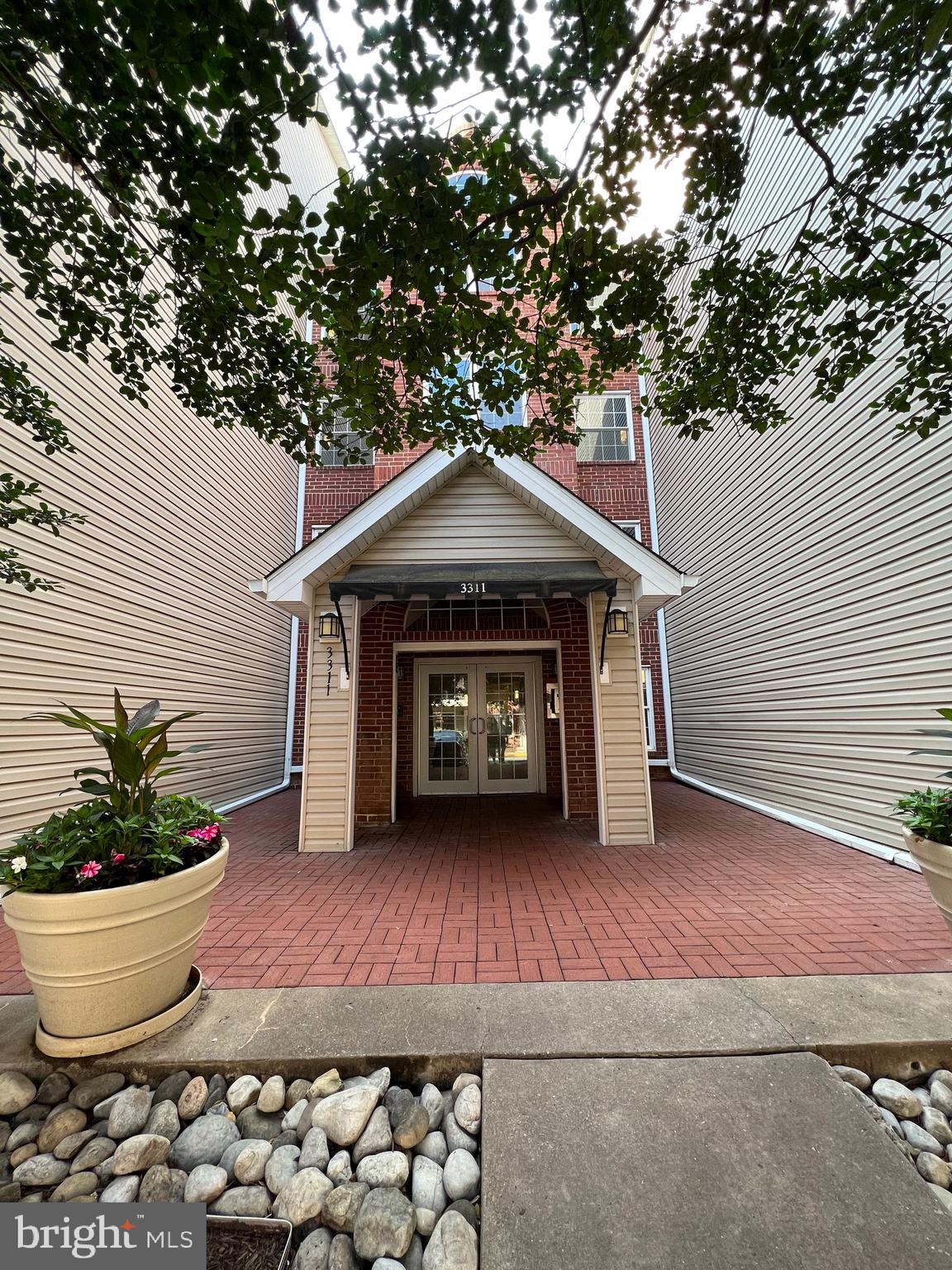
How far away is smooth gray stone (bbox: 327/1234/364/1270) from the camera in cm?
135

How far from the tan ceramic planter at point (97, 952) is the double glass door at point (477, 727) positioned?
5899mm

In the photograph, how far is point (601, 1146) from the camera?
157cm

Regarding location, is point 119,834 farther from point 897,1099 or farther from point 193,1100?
point 897,1099

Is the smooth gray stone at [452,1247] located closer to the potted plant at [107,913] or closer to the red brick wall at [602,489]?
the potted plant at [107,913]

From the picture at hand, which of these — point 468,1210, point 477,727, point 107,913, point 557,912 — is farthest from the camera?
point 477,727

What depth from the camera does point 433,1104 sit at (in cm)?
184

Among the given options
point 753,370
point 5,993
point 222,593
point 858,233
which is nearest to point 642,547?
point 753,370

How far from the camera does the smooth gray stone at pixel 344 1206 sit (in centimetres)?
146

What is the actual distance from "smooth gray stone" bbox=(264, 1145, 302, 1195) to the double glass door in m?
6.33

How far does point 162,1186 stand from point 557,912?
2.43m

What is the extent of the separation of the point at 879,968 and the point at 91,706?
636cm

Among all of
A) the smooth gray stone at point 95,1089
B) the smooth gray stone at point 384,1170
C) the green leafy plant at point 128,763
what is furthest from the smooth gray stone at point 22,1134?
the smooth gray stone at point 384,1170

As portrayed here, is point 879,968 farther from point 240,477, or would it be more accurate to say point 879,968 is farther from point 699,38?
point 240,477

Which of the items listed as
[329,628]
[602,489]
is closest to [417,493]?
[329,628]
